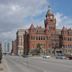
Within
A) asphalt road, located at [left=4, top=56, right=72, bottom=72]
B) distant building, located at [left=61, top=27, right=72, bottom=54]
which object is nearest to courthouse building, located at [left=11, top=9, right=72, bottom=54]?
distant building, located at [left=61, top=27, right=72, bottom=54]

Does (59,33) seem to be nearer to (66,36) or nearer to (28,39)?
(66,36)

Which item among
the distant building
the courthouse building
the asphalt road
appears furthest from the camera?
Answer: the distant building

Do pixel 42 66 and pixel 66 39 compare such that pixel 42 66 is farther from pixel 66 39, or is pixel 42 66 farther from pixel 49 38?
pixel 66 39

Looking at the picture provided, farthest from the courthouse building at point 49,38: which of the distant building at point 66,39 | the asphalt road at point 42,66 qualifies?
the asphalt road at point 42,66

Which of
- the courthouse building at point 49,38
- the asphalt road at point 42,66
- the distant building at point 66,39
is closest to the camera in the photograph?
the asphalt road at point 42,66

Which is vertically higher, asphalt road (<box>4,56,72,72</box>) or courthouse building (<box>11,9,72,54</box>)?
courthouse building (<box>11,9,72,54</box>)

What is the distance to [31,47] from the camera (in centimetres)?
18388

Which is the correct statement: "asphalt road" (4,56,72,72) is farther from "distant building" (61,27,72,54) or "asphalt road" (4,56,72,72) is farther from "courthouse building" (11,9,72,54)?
"distant building" (61,27,72,54)

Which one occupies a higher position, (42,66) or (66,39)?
(66,39)

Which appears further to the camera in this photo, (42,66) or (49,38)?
(49,38)

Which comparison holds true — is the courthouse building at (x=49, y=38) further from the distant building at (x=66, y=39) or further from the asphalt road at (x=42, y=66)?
the asphalt road at (x=42, y=66)

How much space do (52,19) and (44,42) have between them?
16396 mm

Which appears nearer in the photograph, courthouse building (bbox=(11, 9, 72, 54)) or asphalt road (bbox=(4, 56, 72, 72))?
asphalt road (bbox=(4, 56, 72, 72))

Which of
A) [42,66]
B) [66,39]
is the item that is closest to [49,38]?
[66,39]
